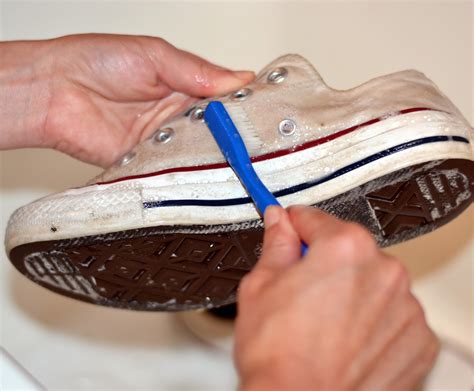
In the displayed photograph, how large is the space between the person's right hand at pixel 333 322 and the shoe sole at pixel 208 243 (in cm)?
22

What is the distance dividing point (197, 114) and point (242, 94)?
0.05m

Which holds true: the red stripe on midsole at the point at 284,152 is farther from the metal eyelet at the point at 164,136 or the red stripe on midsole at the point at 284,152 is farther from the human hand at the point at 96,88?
the human hand at the point at 96,88

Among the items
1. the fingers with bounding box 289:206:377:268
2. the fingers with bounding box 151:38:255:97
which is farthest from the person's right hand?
the fingers with bounding box 151:38:255:97

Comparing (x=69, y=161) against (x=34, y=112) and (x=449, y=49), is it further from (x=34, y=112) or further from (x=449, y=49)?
(x=449, y=49)

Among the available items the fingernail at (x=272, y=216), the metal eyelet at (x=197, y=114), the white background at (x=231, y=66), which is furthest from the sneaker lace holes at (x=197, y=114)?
the white background at (x=231, y=66)

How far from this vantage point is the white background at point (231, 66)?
1.05 metres

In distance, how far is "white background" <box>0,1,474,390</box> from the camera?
1.05m

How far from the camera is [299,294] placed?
0.47 meters

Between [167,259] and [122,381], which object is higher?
[167,259]

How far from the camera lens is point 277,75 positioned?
79cm

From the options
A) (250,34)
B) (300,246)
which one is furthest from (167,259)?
(250,34)

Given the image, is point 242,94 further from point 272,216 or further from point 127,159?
point 272,216

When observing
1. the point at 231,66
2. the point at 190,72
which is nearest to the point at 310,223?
the point at 190,72

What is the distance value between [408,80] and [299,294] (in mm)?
355
